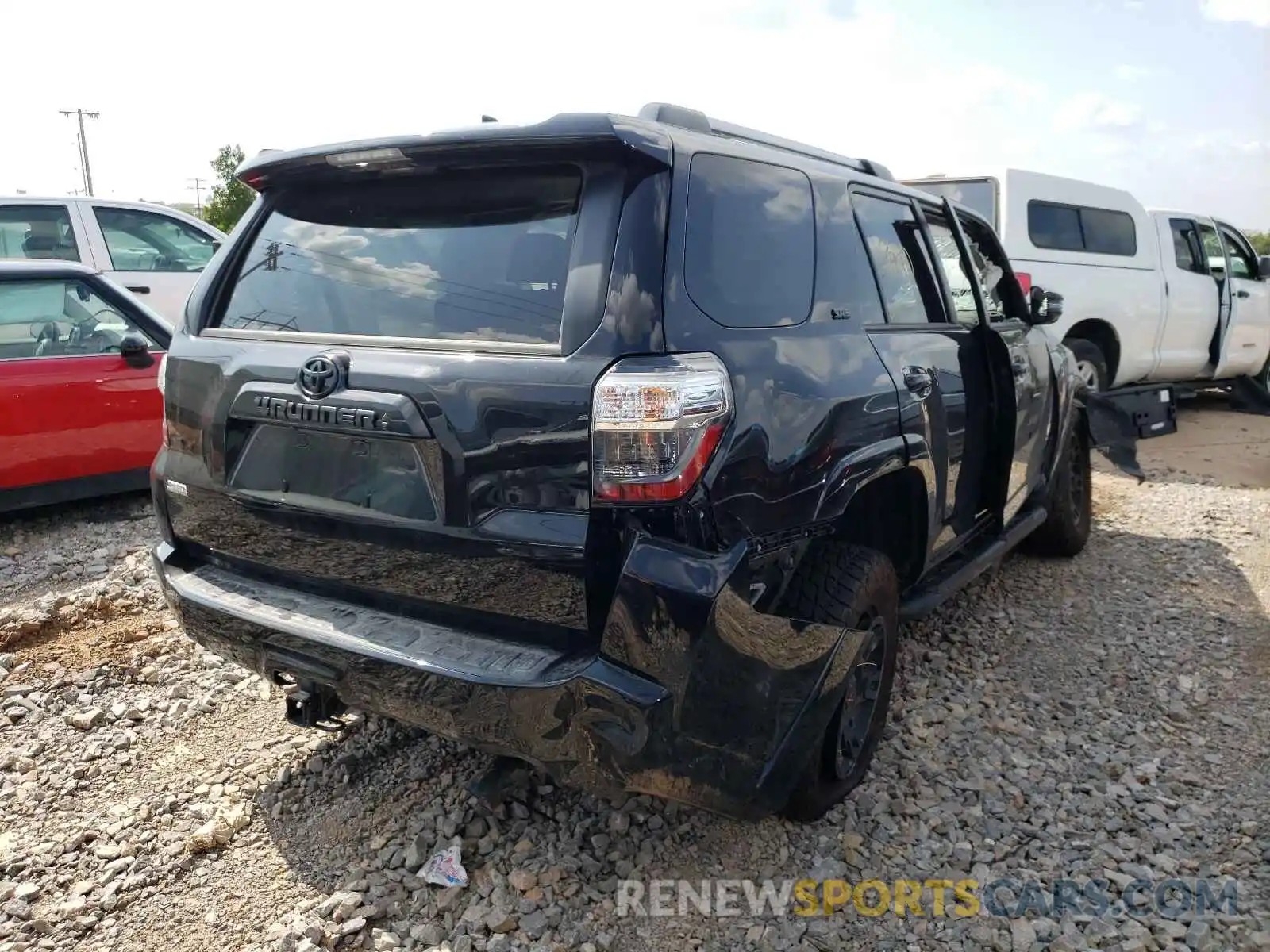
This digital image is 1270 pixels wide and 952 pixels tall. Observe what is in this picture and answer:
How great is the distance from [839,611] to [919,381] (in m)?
0.87

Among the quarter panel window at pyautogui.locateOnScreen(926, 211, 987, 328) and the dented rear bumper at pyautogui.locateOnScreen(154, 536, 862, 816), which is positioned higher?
the quarter panel window at pyautogui.locateOnScreen(926, 211, 987, 328)

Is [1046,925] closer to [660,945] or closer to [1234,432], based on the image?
[660,945]

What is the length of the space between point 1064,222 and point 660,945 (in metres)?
7.86

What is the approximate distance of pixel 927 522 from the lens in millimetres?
3086

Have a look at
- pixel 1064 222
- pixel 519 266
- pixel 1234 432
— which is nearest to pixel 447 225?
pixel 519 266

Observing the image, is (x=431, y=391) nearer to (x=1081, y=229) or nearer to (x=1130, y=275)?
(x=1081, y=229)

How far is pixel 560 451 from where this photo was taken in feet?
6.68

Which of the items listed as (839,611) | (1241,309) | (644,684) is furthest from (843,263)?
(1241,309)

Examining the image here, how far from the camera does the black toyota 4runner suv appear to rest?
2.03 metres

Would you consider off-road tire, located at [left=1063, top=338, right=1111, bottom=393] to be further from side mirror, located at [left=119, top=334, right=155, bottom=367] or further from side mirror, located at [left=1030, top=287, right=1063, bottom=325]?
side mirror, located at [left=119, top=334, right=155, bottom=367]

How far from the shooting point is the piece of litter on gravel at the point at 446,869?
98.0 inches

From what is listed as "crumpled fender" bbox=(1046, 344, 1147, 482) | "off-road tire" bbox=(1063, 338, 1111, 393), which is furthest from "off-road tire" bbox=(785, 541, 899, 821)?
"off-road tire" bbox=(1063, 338, 1111, 393)

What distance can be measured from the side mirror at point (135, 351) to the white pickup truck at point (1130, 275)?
6.04 metres

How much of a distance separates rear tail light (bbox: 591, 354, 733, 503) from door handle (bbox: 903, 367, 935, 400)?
1.14 metres
